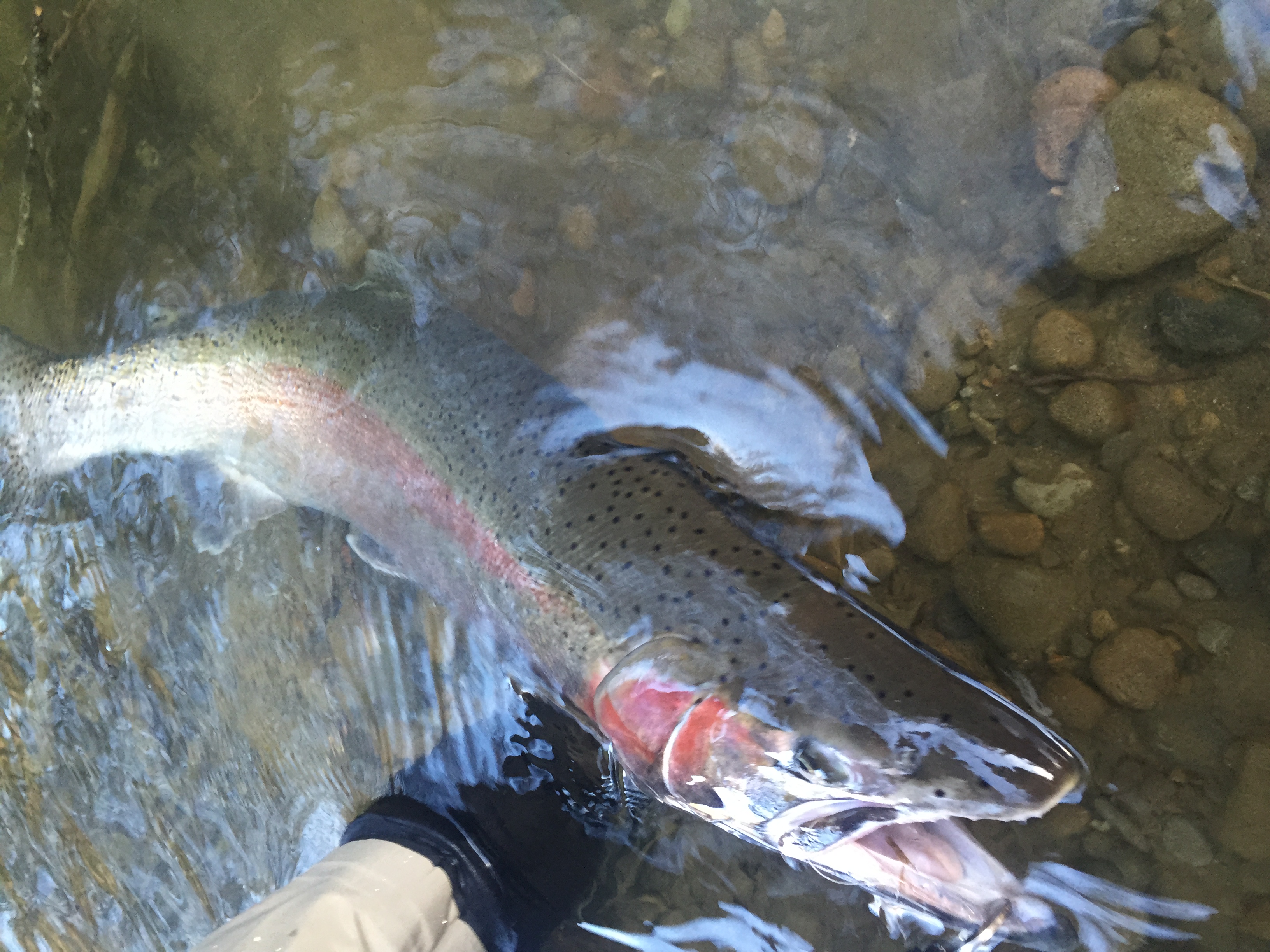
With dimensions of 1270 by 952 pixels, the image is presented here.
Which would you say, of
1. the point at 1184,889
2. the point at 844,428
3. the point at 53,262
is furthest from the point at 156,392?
the point at 1184,889

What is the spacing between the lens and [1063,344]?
2232 mm

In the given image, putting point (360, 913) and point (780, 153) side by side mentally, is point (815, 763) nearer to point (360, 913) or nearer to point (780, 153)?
point (360, 913)

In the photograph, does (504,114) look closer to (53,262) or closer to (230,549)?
(230,549)

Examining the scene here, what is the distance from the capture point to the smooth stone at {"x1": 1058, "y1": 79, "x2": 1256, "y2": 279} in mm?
2146

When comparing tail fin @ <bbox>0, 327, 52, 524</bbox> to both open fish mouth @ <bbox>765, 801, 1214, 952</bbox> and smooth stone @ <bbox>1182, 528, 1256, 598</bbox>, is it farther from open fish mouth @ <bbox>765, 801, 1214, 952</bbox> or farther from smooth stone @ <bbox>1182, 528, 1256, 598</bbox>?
smooth stone @ <bbox>1182, 528, 1256, 598</bbox>

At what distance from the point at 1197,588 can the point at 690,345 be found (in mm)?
1649

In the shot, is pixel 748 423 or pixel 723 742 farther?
pixel 748 423

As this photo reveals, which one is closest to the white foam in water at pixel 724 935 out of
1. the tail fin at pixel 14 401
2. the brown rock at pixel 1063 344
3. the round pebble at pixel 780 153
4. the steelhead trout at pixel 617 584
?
the steelhead trout at pixel 617 584

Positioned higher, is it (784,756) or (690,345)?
(690,345)

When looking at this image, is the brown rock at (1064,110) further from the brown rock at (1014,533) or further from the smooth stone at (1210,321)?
the brown rock at (1014,533)

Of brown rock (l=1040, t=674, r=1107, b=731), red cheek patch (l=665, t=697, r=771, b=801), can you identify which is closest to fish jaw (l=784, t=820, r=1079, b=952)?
red cheek patch (l=665, t=697, r=771, b=801)

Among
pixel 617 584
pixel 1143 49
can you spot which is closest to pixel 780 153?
pixel 1143 49

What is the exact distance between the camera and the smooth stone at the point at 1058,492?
221 centimetres

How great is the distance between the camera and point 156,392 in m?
2.77
